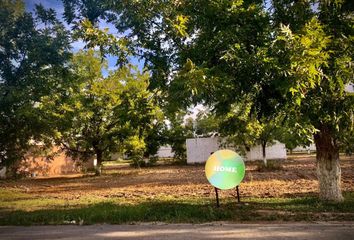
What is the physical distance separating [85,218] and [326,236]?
5.92 m

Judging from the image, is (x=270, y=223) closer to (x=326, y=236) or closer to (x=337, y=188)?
(x=326, y=236)

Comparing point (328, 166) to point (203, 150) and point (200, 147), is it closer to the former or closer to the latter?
point (203, 150)

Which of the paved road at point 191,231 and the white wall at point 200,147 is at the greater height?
the white wall at point 200,147

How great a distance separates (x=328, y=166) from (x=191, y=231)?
5250 mm

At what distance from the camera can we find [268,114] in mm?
10930

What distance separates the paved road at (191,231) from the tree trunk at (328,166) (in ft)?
9.44

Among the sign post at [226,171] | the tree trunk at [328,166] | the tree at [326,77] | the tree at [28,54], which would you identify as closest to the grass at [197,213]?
the tree trunk at [328,166]

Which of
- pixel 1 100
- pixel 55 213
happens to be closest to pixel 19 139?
pixel 1 100

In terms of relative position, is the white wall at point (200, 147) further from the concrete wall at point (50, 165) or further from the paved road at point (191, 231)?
the paved road at point (191, 231)

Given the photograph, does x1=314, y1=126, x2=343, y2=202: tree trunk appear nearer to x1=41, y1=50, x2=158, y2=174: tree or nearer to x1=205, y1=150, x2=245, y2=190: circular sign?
x1=205, y1=150, x2=245, y2=190: circular sign

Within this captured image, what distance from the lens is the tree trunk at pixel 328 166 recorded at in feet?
38.4

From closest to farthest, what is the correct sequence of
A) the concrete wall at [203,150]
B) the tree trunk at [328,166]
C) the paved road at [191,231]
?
the paved road at [191,231] → the tree trunk at [328,166] → the concrete wall at [203,150]

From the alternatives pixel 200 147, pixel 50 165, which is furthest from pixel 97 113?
pixel 200 147

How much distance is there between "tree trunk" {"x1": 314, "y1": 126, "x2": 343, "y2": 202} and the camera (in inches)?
461
